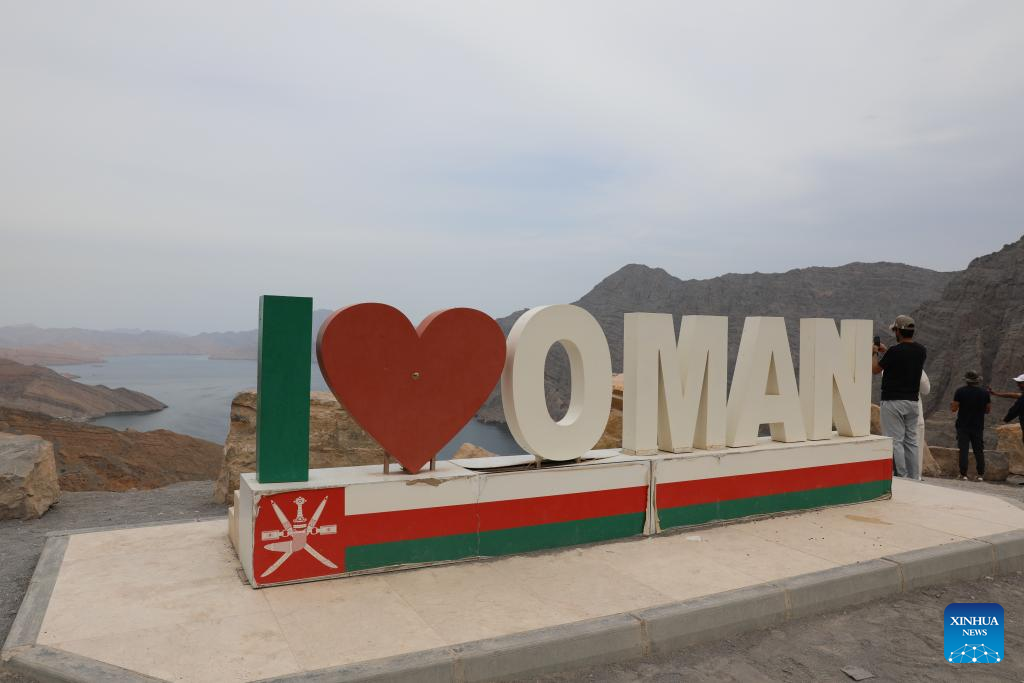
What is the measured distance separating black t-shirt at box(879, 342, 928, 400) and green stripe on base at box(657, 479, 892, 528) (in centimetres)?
152

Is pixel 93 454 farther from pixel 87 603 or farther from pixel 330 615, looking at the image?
pixel 330 615

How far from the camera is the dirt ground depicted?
396cm

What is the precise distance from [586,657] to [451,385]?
241 cm

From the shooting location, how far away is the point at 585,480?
588 centimetres

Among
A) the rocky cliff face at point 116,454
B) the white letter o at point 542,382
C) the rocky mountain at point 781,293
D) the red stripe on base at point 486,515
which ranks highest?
the rocky mountain at point 781,293

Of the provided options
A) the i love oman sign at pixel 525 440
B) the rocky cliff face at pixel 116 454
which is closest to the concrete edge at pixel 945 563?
the i love oman sign at pixel 525 440

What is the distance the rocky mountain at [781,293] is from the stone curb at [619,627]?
98.2 ft

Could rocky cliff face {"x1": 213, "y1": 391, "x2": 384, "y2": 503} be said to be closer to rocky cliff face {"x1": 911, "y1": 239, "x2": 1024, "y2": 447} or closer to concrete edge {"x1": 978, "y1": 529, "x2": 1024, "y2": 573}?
concrete edge {"x1": 978, "y1": 529, "x2": 1024, "y2": 573}

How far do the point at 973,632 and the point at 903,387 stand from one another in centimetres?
469

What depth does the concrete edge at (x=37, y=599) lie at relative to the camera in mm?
3892

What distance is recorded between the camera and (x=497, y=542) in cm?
551

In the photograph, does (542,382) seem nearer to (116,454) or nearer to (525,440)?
(525,440)

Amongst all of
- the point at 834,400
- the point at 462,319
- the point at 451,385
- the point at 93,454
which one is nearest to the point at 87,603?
the point at 451,385

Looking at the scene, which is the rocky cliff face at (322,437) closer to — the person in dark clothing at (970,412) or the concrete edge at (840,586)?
the concrete edge at (840,586)
